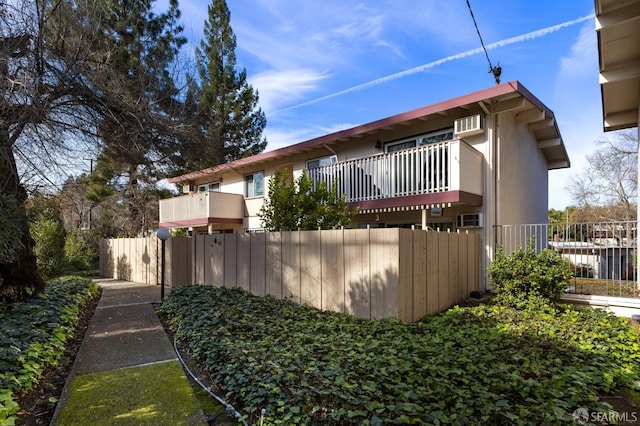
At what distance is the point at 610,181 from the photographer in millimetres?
24344

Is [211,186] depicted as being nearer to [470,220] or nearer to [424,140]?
[424,140]

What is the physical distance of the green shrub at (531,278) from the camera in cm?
687

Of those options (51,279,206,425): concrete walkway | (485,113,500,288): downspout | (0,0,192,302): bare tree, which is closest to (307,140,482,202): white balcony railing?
(485,113,500,288): downspout

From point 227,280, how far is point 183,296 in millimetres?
1450

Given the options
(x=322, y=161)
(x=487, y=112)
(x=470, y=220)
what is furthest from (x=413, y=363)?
(x=322, y=161)

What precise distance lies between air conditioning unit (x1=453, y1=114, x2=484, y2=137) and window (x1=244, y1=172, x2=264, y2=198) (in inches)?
353

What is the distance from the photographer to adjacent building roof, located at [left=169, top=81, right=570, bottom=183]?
335 inches

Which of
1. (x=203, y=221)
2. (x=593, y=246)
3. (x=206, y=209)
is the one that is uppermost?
(x=206, y=209)

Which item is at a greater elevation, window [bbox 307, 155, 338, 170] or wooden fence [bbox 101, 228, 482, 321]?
window [bbox 307, 155, 338, 170]

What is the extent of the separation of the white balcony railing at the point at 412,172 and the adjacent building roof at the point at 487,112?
108cm

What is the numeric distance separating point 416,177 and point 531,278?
364 centimetres

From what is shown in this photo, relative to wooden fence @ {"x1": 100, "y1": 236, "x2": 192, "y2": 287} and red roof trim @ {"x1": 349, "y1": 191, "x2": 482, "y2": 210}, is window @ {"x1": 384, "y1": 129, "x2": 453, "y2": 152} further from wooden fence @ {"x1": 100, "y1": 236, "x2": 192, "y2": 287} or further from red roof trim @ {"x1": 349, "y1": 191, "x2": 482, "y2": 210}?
wooden fence @ {"x1": 100, "y1": 236, "x2": 192, "y2": 287}

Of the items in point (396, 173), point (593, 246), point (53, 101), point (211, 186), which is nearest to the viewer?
point (53, 101)

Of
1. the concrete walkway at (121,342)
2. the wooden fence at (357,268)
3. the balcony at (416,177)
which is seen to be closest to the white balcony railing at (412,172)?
the balcony at (416,177)
